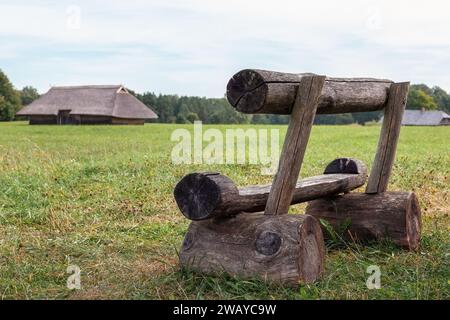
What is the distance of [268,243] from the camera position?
14.0 ft

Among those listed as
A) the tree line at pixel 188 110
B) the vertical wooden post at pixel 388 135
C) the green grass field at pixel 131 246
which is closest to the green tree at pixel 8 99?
the tree line at pixel 188 110

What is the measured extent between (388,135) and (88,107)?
4770 centimetres

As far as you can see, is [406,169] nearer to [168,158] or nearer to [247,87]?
[168,158]

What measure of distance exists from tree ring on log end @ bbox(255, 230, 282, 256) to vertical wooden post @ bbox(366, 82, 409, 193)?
199cm

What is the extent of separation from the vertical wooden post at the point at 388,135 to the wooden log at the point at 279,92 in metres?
0.75

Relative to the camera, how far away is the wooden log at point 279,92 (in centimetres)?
401

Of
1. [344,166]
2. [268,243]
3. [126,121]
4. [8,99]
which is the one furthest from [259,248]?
[8,99]

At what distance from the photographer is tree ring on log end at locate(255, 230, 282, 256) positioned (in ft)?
13.9

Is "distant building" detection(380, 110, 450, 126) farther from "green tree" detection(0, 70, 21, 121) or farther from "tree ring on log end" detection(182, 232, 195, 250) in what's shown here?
"tree ring on log end" detection(182, 232, 195, 250)

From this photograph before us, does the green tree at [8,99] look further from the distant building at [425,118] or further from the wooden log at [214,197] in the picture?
the wooden log at [214,197]

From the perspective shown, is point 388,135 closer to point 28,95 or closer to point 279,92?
point 279,92
